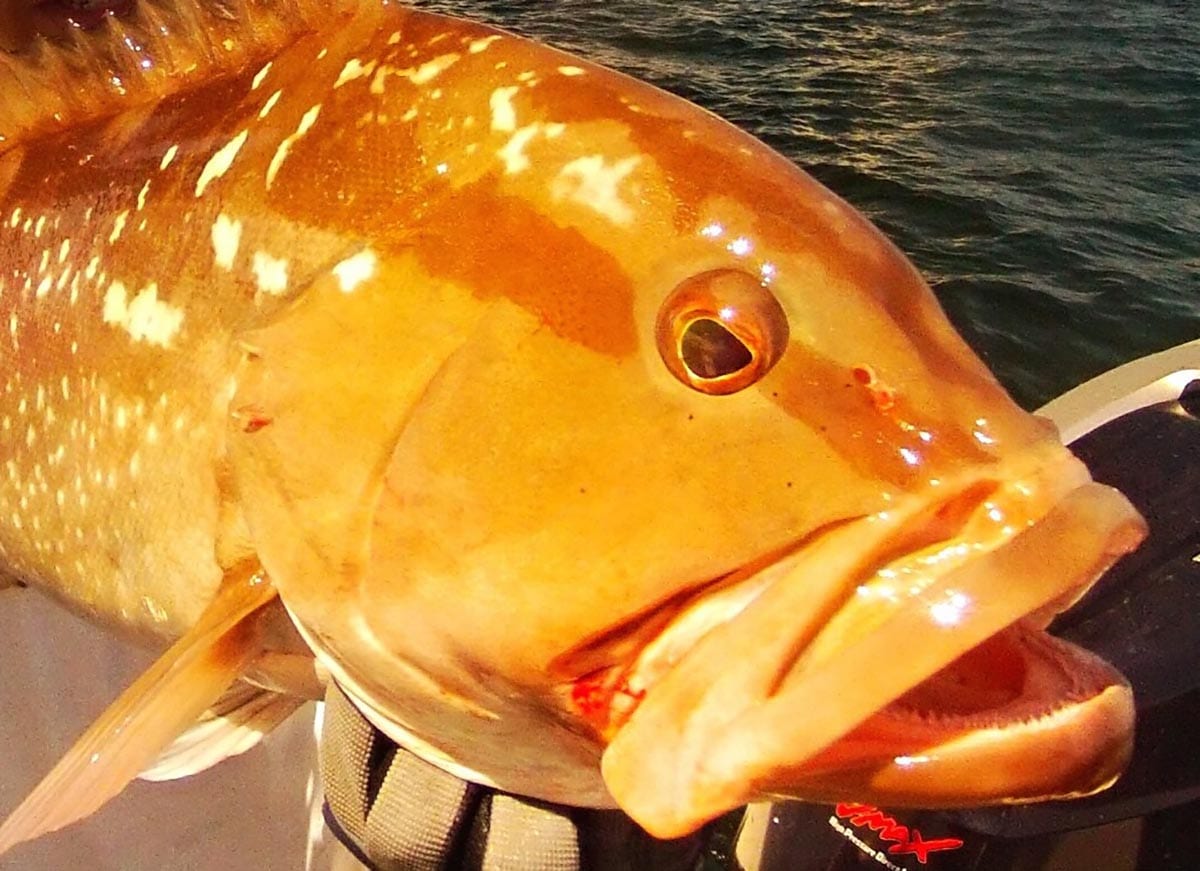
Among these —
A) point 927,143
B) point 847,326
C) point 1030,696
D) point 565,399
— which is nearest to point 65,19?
point 565,399

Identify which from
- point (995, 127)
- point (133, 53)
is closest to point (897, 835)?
point (133, 53)

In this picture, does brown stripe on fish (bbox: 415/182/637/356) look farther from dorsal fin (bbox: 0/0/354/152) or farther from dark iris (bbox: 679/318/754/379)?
dorsal fin (bbox: 0/0/354/152)

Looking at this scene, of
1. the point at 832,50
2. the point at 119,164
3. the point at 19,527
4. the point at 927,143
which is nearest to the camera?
the point at 119,164

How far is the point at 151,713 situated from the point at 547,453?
49 centimetres

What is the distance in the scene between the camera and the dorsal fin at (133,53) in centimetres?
Result: 142

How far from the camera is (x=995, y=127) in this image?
8641 mm

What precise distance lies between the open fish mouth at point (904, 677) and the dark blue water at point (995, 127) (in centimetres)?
526

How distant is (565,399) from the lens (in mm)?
1056

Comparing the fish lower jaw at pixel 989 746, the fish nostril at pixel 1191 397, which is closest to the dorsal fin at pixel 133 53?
the fish lower jaw at pixel 989 746

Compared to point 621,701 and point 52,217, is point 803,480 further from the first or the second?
point 52,217

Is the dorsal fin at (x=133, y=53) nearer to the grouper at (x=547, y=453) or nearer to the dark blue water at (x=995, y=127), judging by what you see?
the grouper at (x=547, y=453)

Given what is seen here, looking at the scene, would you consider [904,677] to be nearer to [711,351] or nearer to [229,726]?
[711,351]

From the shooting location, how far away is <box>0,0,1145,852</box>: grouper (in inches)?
36.3

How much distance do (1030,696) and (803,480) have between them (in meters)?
0.24
